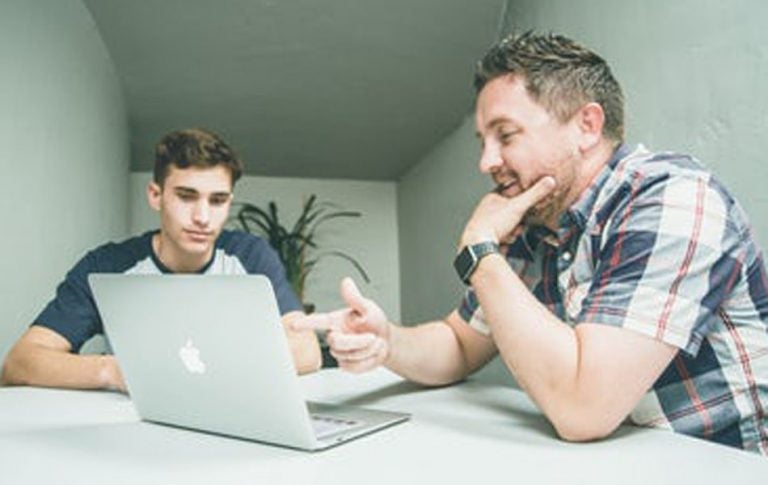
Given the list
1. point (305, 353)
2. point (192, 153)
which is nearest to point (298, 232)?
point (192, 153)

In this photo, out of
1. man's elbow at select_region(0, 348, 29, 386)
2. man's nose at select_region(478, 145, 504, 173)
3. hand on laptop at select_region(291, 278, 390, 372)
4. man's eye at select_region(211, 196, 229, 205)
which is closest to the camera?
hand on laptop at select_region(291, 278, 390, 372)

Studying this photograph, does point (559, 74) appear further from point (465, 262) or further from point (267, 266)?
point (267, 266)

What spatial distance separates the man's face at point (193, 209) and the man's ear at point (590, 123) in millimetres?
1165

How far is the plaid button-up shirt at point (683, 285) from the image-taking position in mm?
910

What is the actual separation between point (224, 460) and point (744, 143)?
124 centimetres

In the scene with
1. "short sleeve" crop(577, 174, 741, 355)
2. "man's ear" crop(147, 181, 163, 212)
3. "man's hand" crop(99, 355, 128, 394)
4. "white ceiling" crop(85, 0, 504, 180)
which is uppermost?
"white ceiling" crop(85, 0, 504, 180)

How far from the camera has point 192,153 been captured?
1.98m

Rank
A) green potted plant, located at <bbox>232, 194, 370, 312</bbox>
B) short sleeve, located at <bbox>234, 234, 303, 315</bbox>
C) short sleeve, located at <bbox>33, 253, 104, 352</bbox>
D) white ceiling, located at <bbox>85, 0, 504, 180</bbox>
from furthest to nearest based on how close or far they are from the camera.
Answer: green potted plant, located at <bbox>232, 194, 370, 312</bbox>
white ceiling, located at <bbox>85, 0, 504, 180</bbox>
short sleeve, located at <bbox>234, 234, 303, 315</bbox>
short sleeve, located at <bbox>33, 253, 104, 352</bbox>

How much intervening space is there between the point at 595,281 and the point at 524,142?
351mm

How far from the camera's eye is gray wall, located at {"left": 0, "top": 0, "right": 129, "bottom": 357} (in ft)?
5.54

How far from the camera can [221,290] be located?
0.79m

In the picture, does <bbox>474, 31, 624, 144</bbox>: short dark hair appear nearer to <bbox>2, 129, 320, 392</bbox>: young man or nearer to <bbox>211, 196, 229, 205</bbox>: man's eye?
<bbox>2, 129, 320, 392</bbox>: young man

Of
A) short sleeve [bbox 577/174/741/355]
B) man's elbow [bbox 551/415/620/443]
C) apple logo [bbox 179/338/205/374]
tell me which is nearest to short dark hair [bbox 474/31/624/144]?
short sleeve [bbox 577/174/741/355]

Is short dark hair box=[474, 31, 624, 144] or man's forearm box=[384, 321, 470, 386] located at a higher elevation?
short dark hair box=[474, 31, 624, 144]
